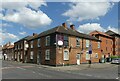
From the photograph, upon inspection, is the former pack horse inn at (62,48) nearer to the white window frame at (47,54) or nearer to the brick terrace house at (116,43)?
the white window frame at (47,54)

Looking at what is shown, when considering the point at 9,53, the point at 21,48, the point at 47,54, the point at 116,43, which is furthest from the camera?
the point at 9,53

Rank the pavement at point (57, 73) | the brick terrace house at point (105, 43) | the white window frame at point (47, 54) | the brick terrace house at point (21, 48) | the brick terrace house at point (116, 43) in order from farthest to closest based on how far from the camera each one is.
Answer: the brick terrace house at point (116, 43)
the brick terrace house at point (21, 48)
the brick terrace house at point (105, 43)
the white window frame at point (47, 54)
the pavement at point (57, 73)

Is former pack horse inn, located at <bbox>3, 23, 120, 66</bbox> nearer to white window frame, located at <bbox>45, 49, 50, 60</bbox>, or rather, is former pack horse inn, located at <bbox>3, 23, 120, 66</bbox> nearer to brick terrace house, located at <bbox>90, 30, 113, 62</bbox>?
white window frame, located at <bbox>45, 49, 50, 60</bbox>

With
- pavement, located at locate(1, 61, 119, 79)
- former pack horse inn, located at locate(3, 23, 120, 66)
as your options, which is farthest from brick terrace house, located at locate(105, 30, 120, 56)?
pavement, located at locate(1, 61, 119, 79)

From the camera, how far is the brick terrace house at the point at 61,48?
1439 inches

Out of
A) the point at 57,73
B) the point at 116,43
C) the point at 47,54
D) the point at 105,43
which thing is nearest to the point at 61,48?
the point at 47,54

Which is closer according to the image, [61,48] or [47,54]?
[61,48]

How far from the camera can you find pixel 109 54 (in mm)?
61531

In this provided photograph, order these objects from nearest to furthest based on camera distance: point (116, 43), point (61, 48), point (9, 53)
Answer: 1. point (61, 48)
2. point (116, 43)
3. point (9, 53)

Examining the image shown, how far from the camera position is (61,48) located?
3709 centimetres

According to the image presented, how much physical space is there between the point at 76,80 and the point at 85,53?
92.4 ft

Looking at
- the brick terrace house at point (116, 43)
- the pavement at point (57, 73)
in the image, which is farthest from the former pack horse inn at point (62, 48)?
the brick terrace house at point (116, 43)

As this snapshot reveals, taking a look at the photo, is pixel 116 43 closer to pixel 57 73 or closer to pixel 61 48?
pixel 61 48

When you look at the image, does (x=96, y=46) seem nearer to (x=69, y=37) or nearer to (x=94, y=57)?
(x=94, y=57)
